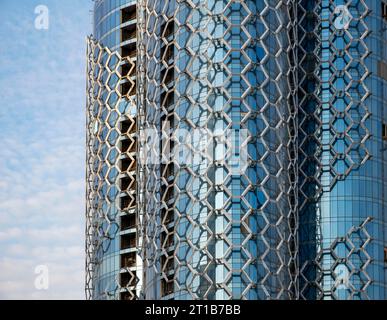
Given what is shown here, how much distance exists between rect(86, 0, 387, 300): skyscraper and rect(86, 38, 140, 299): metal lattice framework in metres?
0.71

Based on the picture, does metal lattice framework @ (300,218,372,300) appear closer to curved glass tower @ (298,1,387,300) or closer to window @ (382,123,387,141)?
curved glass tower @ (298,1,387,300)

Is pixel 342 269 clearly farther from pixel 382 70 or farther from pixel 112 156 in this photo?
pixel 112 156

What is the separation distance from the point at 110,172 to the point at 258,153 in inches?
1509

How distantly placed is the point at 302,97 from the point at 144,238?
2804 cm

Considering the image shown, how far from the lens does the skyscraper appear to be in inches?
5089

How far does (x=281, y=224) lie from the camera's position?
433 feet

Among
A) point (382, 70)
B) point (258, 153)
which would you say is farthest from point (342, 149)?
point (258, 153)

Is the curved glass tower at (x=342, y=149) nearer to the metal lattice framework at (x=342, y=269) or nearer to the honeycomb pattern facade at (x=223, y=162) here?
the metal lattice framework at (x=342, y=269)

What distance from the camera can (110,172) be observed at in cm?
16388

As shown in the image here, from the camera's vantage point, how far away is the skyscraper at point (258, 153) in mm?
129250

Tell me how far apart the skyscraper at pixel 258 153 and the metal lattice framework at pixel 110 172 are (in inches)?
28.1
